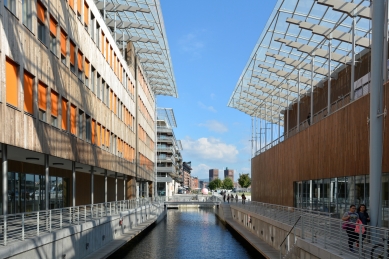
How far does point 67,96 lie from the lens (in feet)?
73.6

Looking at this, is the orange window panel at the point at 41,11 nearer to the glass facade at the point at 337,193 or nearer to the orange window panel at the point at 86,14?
the orange window panel at the point at 86,14

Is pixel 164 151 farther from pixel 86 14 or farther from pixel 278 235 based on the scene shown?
pixel 278 235

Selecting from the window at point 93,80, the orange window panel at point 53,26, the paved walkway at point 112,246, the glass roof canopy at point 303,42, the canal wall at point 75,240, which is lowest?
the paved walkway at point 112,246

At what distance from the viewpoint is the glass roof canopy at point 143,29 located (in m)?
36.5

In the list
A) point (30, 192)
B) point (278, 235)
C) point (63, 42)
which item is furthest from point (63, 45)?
point (278, 235)

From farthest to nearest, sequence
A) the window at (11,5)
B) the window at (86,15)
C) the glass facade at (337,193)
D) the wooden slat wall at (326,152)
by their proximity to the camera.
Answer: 1. the window at (86,15)
2. the wooden slat wall at (326,152)
3. the glass facade at (337,193)
4. the window at (11,5)

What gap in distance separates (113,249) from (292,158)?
14640 mm

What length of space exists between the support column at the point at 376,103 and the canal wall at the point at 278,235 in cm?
192

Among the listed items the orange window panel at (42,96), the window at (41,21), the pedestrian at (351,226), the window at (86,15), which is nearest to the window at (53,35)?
the window at (41,21)

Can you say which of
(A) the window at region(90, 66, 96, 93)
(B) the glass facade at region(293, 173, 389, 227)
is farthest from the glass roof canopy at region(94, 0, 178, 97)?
(B) the glass facade at region(293, 173, 389, 227)

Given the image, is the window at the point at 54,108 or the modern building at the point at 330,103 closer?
the modern building at the point at 330,103

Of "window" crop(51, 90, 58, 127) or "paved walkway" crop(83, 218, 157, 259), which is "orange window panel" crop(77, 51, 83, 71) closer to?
"window" crop(51, 90, 58, 127)

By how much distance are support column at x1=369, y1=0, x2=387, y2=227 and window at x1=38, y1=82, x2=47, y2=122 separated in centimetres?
1202

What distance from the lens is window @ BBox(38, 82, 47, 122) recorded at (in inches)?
721
